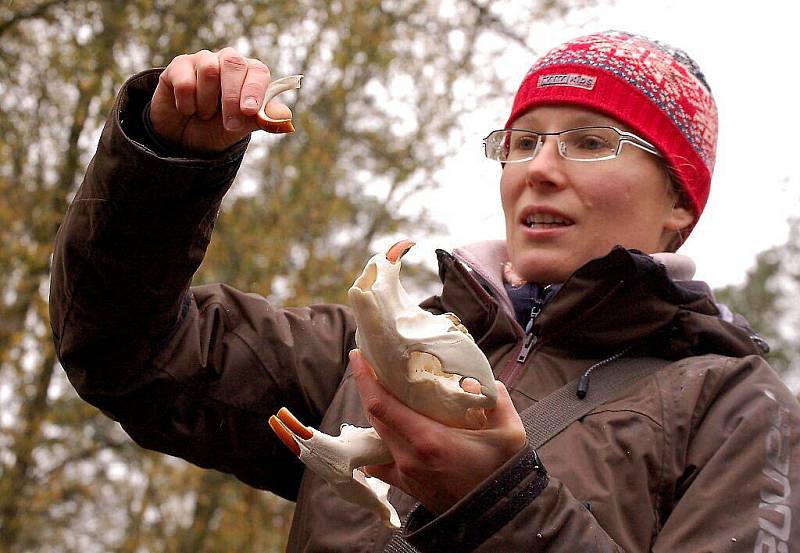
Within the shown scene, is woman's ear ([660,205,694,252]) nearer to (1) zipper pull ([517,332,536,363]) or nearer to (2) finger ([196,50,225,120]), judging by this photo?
(1) zipper pull ([517,332,536,363])

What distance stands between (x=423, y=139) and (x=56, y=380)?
433 cm

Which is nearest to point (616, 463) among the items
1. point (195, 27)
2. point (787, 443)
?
point (787, 443)

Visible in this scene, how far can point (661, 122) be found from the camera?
2.51 metres

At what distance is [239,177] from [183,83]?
6860 mm

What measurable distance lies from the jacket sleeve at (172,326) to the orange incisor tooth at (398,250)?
57cm

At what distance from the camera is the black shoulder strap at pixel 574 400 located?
1.92 meters

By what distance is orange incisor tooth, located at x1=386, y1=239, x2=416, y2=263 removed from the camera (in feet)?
4.82

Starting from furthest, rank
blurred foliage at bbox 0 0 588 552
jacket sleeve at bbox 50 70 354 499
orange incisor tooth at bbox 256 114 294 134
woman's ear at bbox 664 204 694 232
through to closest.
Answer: blurred foliage at bbox 0 0 588 552, woman's ear at bbox 664 204 694 232, jacket sleeve at bbox 50 70 354 499, orange incisor tooth at bbox 256 114 294 134

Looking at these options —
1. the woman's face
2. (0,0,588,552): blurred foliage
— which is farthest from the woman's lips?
(0,0,588,552): blurred foliage

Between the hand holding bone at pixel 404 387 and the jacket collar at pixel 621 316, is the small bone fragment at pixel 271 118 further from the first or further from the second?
the jacket collar at pixel 621 316

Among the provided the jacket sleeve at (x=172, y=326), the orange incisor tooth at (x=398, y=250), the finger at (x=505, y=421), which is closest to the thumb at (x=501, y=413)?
the finger at (x=505, y=421)

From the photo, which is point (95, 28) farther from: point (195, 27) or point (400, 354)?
point (400, 354)

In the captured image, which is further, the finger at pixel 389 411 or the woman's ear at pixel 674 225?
the woman's ear at pixel 674 225

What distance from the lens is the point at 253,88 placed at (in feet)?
5.49
